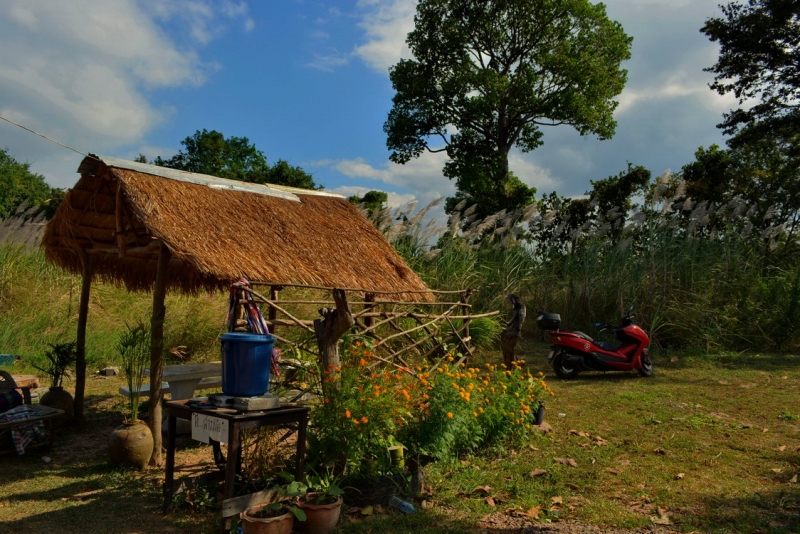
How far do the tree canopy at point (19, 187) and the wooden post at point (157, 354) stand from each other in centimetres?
3022

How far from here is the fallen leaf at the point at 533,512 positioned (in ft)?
13.7

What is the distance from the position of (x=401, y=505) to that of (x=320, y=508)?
69 cm

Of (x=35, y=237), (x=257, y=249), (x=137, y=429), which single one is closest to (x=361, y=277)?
(x=257, y=249)

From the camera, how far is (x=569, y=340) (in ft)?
32.1

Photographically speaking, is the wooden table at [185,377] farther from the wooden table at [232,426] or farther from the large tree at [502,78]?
the large tree at [502,78]

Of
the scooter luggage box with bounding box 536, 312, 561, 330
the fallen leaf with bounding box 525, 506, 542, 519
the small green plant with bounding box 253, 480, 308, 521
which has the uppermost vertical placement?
the scooter luggage box with bounding box 536, 312, 561, 330

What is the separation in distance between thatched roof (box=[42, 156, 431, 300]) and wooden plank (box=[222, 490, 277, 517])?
2121 mm

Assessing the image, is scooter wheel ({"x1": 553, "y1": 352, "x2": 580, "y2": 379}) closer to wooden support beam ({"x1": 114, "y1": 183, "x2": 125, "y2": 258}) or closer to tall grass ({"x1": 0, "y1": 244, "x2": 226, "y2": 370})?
tall grass ({"x1": 0, "y1": 244, "x2": 226, "y2": 370})

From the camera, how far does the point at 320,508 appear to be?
390cm

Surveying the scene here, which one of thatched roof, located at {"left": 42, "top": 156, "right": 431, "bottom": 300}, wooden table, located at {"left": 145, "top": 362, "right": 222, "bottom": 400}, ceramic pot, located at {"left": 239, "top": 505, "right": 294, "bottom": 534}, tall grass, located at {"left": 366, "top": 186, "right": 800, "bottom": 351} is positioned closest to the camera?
ceramic pot, located at {"left": 239, "top": 505, "right": 294, "bottom": 534}

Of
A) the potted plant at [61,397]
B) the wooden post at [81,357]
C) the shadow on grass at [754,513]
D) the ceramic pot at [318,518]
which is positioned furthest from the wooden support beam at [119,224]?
the shadow on grass at [754,513]

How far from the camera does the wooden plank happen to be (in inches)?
150

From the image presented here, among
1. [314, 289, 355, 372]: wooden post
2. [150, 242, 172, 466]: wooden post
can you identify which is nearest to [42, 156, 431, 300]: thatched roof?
[150, 242, 172, 466]: wooden post

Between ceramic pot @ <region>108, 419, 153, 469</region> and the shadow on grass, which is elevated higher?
ceramic pot @ <region>108, 419, 153, 469</region>
